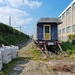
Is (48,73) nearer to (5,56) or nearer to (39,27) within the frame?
(5,56)

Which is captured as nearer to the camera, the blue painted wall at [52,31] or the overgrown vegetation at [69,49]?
the overgrown vegetation at [69,49]

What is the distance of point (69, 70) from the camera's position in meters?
6.71

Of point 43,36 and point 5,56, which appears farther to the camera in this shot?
point 43,36

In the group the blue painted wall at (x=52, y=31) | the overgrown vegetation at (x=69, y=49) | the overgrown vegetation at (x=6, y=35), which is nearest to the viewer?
the overgrown vegetation at (x=69, y=49)

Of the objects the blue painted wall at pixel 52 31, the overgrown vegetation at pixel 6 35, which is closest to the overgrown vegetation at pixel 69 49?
the blue painted wall at pixel 52 31

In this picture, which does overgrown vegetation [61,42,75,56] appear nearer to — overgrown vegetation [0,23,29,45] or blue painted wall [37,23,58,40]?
blue painted wall [37,23,58,40]

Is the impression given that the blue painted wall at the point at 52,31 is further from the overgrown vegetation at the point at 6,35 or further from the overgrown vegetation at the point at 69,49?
the overgrown vegetation at the point at 6,35

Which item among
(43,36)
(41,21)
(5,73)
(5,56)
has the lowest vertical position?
(5,73)

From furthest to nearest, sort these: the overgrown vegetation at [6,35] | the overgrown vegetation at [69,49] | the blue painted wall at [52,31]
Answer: the overgrown vegetation at [6,35] → the blue painted wall at [52,31] → the overgrown vegetation at [69,49]

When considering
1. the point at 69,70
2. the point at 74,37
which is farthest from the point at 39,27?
the point at 74,37

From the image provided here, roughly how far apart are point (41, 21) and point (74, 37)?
39.7 ft

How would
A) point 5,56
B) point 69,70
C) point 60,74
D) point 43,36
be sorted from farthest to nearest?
point 43,36 < point 5,56 < point 69,70 < point 60,74

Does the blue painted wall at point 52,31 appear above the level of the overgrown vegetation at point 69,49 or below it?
above

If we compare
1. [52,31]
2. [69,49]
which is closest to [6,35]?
[52,31]
